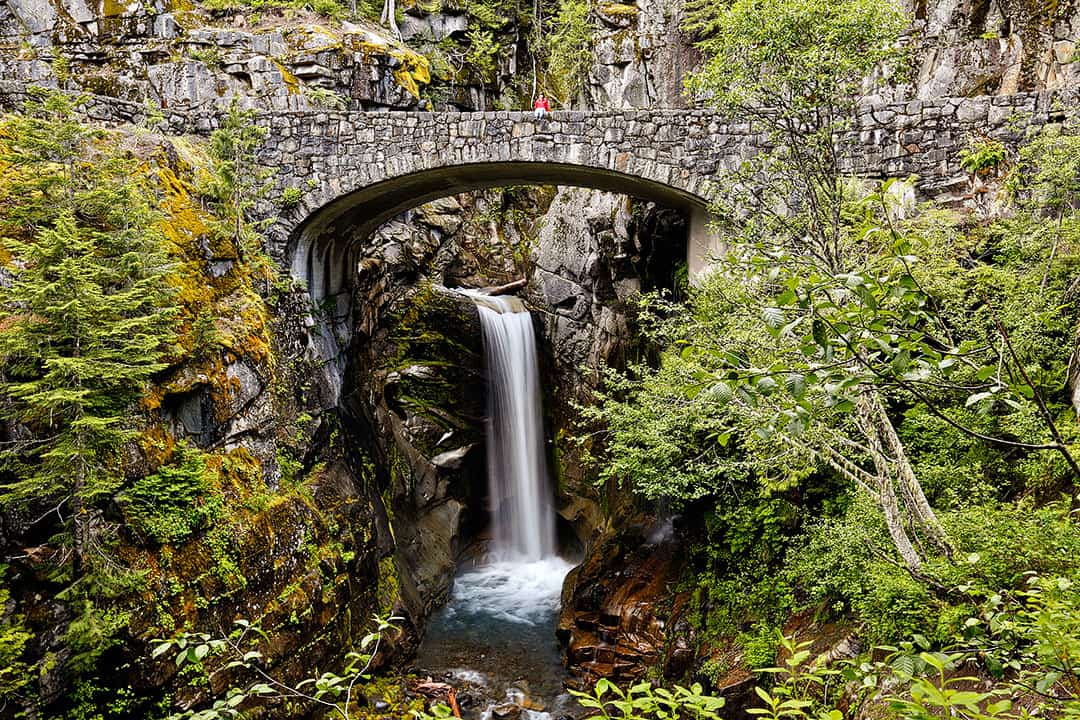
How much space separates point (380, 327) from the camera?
1327 cm

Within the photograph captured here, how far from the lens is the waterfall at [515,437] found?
13773 millimetres

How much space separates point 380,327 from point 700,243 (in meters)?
6.91

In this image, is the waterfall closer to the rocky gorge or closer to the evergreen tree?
the rocky gorge

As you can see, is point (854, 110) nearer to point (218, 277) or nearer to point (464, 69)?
point (218, 277)

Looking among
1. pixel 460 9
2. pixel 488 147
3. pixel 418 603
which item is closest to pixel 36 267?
pixel 488 147

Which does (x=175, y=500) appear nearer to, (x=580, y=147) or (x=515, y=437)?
(x=580, y=147)

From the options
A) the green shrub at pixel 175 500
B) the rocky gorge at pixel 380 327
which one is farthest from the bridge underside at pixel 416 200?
the green shrub at pixel 175 500

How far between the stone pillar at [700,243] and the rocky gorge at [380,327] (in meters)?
1.34

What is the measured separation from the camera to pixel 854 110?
28.0 feet

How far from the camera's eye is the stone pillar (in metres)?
9.62

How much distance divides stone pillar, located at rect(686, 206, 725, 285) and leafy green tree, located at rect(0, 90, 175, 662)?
717 centimetres

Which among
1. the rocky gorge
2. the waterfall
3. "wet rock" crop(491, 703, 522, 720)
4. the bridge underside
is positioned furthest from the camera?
the waterfall

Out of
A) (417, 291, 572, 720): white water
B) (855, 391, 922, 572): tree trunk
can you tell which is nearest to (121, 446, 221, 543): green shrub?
(417, 291, 572, 720): white water

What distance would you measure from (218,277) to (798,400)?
7826mm
